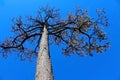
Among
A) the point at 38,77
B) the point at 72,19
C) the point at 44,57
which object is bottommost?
the point at 38,77

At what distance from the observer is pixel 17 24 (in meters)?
14.0

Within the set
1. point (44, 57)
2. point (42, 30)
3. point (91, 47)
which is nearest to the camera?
point (44, 57)

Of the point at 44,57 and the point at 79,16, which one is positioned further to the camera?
the point at 79,16

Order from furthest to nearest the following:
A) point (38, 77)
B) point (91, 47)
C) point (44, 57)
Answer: point (91, 47), point (44, 57), point (38, 77)

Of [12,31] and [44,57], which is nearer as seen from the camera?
[44,57]

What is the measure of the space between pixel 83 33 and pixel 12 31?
3.74 m

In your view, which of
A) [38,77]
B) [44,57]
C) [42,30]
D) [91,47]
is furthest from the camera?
[91,47]

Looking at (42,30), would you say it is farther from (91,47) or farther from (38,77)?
(38,77)

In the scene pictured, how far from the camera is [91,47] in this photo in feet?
47.4

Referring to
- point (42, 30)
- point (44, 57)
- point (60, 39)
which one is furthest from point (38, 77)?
point (60, 39)

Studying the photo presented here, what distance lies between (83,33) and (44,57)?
4.84 meters

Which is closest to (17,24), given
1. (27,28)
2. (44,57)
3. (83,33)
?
(27,28)

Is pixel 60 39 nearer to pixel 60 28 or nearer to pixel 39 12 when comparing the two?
pixel 60 28

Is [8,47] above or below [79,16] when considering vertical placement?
below
